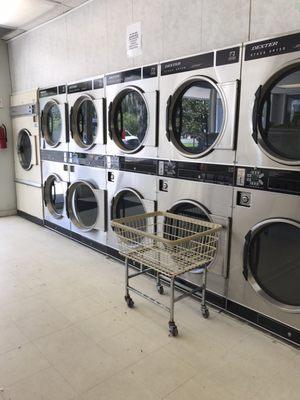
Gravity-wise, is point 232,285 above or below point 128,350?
above

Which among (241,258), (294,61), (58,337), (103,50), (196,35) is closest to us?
(294,61)

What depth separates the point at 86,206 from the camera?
441cm

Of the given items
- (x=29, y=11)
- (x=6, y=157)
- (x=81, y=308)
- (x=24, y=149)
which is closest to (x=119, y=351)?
(x=81, y=308)

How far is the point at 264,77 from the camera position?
2.26 metres

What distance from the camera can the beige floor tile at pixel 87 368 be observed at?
1.97 meters

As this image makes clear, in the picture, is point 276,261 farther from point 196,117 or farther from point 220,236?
point 196,117

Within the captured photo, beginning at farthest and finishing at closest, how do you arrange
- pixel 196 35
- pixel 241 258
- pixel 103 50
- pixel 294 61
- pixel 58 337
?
pixel 103 50 < pixel 196 35 < pixel 241 258 < pixel 58 337 < pixel 294 61

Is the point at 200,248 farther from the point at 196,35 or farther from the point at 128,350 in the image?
the point at 196,35

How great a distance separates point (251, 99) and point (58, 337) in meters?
2.21

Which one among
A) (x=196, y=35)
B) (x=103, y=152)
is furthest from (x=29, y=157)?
(x=196, y=35)

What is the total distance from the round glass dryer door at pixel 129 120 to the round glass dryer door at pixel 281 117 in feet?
4.19

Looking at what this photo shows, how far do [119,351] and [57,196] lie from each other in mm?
3114

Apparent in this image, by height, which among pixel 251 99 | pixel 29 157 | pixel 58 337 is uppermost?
pixel 251 99

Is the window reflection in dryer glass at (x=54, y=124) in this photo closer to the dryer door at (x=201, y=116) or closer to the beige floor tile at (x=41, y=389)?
the dryer door at (x=201, y=116)
